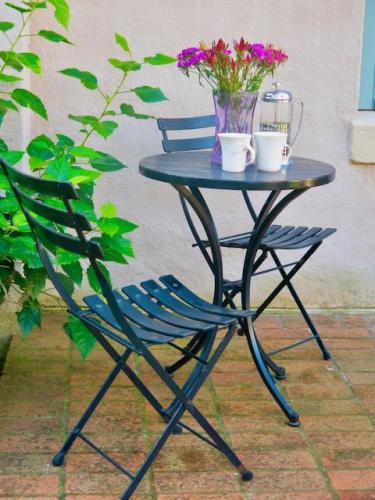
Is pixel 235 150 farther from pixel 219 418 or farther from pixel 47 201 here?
pixel 219 418

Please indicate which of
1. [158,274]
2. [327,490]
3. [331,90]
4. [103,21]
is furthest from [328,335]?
[103,21]

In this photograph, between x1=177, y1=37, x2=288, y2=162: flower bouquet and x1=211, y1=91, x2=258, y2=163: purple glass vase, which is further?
x1=211, y1=91, x2=258, y2=163: purple glass vase

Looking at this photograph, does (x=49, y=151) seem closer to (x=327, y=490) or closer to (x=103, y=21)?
(x=103, y=21)

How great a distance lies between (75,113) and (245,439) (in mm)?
2017

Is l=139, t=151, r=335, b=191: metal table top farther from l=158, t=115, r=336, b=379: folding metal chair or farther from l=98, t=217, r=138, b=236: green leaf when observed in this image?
l=158, t=115, r=336, b=379: folding metal chair

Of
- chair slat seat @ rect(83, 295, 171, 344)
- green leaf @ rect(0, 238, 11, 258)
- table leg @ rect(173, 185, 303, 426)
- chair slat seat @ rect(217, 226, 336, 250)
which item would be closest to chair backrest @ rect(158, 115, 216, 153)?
chair slat seat @ rect(217, 226, 336, 250)

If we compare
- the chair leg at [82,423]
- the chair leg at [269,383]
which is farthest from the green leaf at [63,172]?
the chair leg at [269,383]

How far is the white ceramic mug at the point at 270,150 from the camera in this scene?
11.3ft

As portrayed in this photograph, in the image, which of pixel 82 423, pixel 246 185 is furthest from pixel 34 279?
pixel 246 185

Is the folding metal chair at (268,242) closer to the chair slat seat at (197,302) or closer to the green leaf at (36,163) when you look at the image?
the chair slat seat at (197,302)

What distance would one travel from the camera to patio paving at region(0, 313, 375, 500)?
3.01 m

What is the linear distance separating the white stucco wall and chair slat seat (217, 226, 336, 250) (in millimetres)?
638

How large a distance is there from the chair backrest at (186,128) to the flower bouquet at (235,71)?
54cm

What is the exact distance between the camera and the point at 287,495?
2.96 meters
